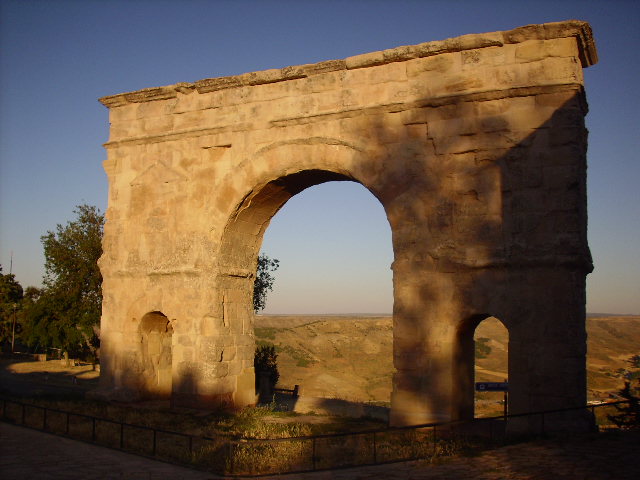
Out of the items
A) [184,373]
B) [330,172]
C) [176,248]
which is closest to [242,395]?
[184,373]

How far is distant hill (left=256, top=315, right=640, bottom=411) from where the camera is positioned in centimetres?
2472

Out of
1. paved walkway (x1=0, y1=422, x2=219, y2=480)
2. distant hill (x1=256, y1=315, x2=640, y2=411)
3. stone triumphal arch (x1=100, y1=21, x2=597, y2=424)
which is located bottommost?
distant hill (x1=256, y1=315, x2=640, y2=411)

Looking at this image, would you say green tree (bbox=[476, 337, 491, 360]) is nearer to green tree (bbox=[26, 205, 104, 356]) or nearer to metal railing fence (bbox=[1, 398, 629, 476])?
green tree (bbox=[26, 205, 104, 356])

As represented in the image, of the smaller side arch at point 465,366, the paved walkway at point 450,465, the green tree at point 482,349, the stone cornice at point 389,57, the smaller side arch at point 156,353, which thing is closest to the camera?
the paved walkway at point 450,465

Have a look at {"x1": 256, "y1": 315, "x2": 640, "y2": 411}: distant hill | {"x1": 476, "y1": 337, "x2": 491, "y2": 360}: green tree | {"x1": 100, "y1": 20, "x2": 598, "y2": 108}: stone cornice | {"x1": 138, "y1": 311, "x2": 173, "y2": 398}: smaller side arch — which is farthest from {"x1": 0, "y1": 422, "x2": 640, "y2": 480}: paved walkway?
{"x1": 476, "y1": 337, "x2": 491, "y2": 360}: green tree

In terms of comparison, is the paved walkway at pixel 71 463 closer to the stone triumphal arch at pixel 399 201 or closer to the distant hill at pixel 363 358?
the stone triumphal arch at pixel 399 201

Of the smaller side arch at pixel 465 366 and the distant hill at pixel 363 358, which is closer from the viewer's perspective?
the smaller side arch at pixel 465 366

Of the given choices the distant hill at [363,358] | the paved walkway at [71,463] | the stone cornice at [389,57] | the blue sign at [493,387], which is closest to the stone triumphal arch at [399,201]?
the stone cornice at [389,57]

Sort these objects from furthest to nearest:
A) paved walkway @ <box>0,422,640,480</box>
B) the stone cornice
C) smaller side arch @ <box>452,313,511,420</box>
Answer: smaller side arch @ <box>452,313,511,420</box>, the stone cornice, paved walkway @ <box>0,422,640,480</box>

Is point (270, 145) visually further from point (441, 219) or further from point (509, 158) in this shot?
point (509, 158)

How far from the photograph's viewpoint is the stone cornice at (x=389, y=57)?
9.91m

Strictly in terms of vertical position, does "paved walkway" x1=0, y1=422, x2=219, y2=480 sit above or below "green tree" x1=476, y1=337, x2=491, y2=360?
above

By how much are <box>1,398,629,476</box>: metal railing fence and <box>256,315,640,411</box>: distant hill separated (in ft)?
36.7

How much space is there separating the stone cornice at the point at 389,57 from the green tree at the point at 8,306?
22.7 metres
